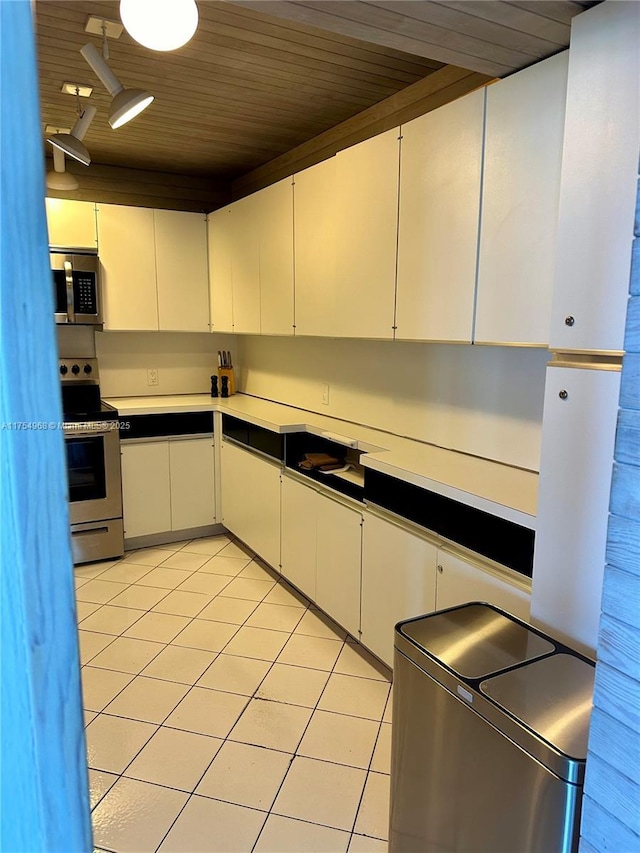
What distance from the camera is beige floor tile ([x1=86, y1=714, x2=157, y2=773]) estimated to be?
6.52 feet

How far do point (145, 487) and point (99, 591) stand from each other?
76 cm

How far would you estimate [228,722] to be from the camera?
2.20 m

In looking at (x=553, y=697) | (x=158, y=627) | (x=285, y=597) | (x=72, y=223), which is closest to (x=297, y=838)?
(x=553, y=697)

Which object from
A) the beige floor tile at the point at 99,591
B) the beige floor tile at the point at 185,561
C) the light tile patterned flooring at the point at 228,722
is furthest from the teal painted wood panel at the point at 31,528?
the beige floor tile at the point at 185,561

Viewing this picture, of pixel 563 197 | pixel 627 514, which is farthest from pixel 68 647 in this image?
pixel 563 197

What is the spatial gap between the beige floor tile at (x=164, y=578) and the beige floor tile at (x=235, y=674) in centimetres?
87

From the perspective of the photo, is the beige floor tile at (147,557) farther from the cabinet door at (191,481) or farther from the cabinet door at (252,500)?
the cabinet door at (252,500)

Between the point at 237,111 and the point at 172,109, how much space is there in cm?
33

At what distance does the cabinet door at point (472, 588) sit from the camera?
1.68 metres

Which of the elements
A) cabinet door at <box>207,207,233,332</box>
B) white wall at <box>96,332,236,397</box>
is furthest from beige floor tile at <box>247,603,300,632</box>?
white wall at <box>96,332,236,397</box>

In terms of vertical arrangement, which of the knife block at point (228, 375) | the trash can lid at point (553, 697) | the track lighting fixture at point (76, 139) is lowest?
the trash can lid at point (553, 697)

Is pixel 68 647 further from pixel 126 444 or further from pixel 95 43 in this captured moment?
pixel 126 444

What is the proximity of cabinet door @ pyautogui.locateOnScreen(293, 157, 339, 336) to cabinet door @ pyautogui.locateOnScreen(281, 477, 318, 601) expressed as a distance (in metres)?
0.83

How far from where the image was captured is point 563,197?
142 cm
